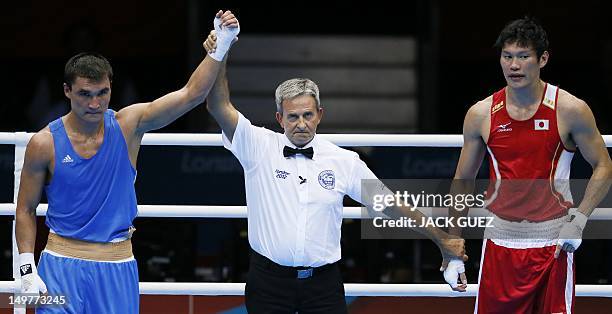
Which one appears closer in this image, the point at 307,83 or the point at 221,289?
the point at 307,83

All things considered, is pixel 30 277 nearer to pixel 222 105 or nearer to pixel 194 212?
pixel 222 105

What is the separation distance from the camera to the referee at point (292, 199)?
463cm

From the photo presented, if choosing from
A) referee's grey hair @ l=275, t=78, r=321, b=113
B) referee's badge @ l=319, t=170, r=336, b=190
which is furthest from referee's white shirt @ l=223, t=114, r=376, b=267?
referee's grey hair @ l=275, t=78, r=321, b=113

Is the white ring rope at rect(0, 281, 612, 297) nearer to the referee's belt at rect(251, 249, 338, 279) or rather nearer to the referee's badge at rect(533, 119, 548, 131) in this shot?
the referee's belt at rect(251, 249, 338, 279)

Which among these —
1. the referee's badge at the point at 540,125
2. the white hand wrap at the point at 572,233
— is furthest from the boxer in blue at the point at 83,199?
the white hand wrap at the point at 572,233

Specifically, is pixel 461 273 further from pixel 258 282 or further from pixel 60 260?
pixel 60 260

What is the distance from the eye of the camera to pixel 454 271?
16.2ft

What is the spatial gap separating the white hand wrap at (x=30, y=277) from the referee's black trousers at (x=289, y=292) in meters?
0.81

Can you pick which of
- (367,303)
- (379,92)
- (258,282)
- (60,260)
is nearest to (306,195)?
(258,282)

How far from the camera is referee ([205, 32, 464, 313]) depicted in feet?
15.2

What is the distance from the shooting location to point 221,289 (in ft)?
17.9

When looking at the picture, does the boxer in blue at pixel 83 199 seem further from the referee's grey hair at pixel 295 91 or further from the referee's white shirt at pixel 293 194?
the referee's white shirt at pixel 293 194

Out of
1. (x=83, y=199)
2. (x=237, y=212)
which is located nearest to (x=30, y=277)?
(x=83, y=199)

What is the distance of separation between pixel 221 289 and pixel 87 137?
1.19m
